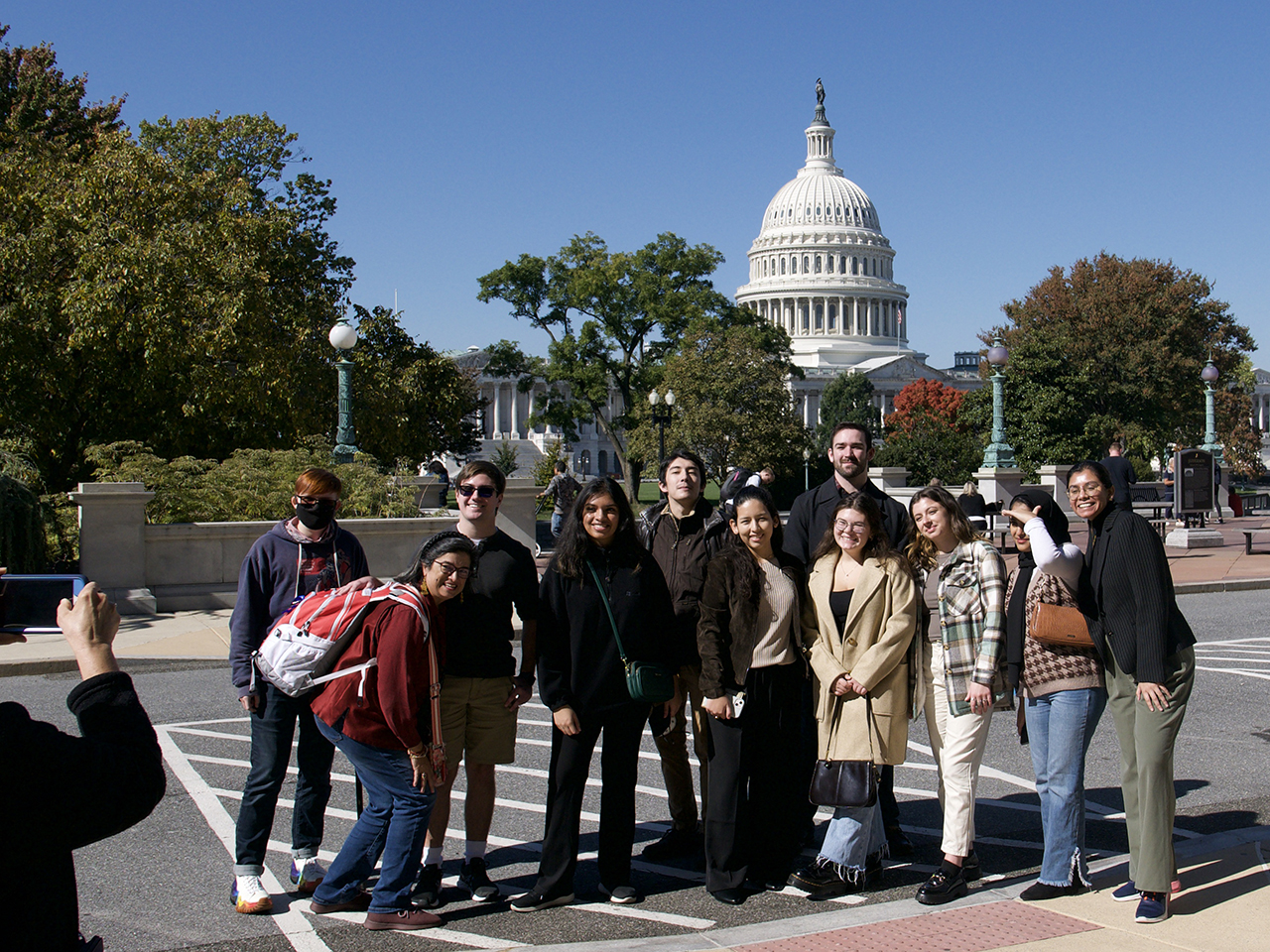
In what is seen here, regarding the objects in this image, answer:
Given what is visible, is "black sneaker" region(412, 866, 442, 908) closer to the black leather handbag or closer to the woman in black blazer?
the black leather handbag

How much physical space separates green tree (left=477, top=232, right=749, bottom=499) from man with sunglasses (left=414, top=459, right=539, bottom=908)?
5004 centimetres

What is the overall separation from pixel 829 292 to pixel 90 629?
134312 mm

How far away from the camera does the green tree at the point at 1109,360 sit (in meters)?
46.0

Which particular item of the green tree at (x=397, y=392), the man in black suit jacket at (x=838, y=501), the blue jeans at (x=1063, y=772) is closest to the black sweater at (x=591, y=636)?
the man in black suit jacket at (x=838, y=501)

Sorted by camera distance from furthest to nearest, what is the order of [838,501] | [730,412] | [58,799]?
[730,412] < [838,501] < [58,799]

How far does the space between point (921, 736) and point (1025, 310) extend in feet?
160

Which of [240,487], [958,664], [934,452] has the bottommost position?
[958,664]

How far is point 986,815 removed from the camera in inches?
260

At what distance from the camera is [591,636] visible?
5.32 metres

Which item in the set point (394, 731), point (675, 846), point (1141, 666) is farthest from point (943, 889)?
point (394, 731)

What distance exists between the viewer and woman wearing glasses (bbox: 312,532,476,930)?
4.79 m

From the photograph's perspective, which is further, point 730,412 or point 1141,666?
point 730,412

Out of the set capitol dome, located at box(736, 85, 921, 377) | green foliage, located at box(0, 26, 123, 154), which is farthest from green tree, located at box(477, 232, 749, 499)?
capitol dome, located at box(736, 85, 921, 377)

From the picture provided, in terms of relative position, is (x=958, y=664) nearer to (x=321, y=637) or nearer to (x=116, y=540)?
(x=321, y=637)
